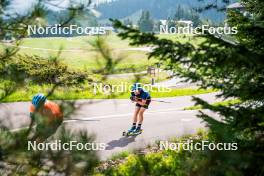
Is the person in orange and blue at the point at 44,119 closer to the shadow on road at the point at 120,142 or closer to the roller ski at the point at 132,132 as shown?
the shadow on road at the point at 120,142

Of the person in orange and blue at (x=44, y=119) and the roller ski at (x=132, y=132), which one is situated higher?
the person in orange and blue at (x=44, y=119)

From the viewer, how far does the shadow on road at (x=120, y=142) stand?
41.1 ft

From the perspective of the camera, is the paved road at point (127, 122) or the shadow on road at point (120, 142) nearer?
the shadow on road at point (120, 142)

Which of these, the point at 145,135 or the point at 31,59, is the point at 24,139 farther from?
the point at 145,135

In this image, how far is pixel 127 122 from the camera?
54.2 feet

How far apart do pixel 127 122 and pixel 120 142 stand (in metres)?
3.51

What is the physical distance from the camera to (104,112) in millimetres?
18828

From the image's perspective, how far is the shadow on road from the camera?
41.1 ft

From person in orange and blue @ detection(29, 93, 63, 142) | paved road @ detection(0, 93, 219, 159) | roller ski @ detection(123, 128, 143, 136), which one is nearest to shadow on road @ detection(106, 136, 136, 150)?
paved road @ detection(0, 93, 219, 159)

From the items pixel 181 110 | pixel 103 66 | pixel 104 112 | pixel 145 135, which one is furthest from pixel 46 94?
pixel 181 110
